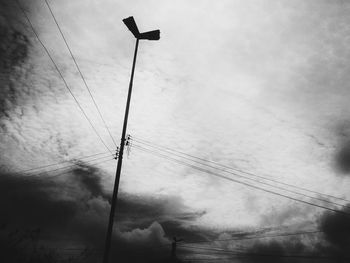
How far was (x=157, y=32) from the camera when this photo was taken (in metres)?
11.2

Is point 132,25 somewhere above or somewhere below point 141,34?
below

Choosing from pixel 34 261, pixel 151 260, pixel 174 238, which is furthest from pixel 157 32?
pixel 151 260

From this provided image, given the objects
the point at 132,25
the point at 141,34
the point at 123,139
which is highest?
the point at 141,34

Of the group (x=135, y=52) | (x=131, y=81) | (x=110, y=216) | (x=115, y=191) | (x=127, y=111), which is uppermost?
(x=135, y=52)

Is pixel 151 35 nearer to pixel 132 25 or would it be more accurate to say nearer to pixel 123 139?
pixel 132 25

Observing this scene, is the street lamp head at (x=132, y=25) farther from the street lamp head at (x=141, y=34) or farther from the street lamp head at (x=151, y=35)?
the street lamp head at (x=151, y=35)

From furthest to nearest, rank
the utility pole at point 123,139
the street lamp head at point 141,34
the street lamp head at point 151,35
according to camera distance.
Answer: the street lamp head at point 151,35, the street lamp head at point 141,34, the utility pole at point 123,139

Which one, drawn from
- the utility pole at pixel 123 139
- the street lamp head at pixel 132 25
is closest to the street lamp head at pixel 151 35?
the utility pole at pixel 123 139

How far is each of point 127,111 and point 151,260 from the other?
53.7 metres

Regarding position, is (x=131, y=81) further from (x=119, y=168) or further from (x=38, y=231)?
(x=38, y=231)

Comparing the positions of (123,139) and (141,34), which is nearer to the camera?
(123,139)

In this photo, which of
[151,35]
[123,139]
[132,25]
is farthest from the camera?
[151,35]

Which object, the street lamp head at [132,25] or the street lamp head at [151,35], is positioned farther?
the street lamp head at [151,35]

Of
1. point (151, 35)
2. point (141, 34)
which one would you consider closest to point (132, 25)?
point (141, 34)
